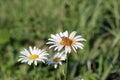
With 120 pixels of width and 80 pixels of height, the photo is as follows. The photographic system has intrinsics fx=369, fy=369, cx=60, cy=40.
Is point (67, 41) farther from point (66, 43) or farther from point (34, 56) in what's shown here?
point (34, 56)

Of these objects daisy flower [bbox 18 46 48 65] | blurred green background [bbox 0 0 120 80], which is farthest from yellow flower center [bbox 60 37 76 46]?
blurred green background [bbox 0 0 120 80]

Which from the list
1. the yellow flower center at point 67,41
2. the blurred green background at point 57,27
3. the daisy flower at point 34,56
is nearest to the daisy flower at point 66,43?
the yellow flower center at point 67,41

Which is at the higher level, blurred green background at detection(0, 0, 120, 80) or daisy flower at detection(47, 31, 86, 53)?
blurred green background at detection(0, 0, 120, 80)

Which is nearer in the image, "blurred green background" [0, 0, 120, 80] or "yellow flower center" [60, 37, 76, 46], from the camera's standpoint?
"yellow flower center" [60, 37, 76, 46]

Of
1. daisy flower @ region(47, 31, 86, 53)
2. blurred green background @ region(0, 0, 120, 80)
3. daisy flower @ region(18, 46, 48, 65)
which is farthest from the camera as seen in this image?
blurred green background @ region(0, 0, 120, 80)

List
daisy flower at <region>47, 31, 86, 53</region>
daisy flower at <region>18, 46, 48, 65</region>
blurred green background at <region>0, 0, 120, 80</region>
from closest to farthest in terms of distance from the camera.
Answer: daisy flower at <region>47, 31, 86, 53</region> → daisy flower at <region>18, 46, 48, 65</region> → blurred green background at <region>0, 0, 120, 80</region>

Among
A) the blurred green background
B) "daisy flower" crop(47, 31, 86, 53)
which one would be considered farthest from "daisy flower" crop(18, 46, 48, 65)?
the blurred green background

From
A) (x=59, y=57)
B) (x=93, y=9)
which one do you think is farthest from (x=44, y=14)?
(x=59, y=57)

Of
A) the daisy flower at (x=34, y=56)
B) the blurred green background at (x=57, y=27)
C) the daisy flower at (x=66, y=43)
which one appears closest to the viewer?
the daisy flower at (x=66, y=43)

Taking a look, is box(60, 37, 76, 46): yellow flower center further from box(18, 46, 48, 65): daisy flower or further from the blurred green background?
the blurred green background

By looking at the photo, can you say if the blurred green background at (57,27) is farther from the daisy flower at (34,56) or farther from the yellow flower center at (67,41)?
the yellow flower center at (67,41)
